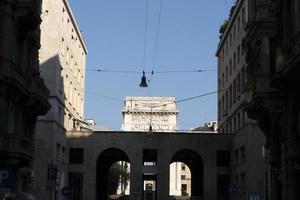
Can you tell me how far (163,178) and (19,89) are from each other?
3373cm

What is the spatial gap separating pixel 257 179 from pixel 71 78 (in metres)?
23.4

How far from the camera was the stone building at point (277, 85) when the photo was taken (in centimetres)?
3466

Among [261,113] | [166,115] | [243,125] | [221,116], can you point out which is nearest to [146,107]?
[166,115]

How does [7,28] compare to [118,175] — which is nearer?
[7,28]

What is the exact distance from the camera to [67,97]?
2692 inches

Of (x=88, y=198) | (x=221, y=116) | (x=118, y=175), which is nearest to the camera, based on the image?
(x=88, y=198)

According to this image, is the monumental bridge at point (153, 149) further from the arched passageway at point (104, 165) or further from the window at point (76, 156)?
the arched passageway at point (104, 165)

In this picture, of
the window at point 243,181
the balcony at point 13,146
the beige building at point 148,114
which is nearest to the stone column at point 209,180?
the window at point 243,181

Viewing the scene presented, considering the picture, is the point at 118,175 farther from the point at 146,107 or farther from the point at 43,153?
the point at 43,153

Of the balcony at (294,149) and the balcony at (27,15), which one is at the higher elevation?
the balcony at (27,15)

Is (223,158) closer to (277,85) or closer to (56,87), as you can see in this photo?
(56,87)

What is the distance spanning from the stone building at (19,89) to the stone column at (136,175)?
24333 mm

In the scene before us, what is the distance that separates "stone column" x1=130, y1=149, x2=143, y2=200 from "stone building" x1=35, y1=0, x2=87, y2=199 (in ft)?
20.9

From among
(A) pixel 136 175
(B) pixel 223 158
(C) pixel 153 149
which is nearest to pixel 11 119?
(A) pixel 136 175
